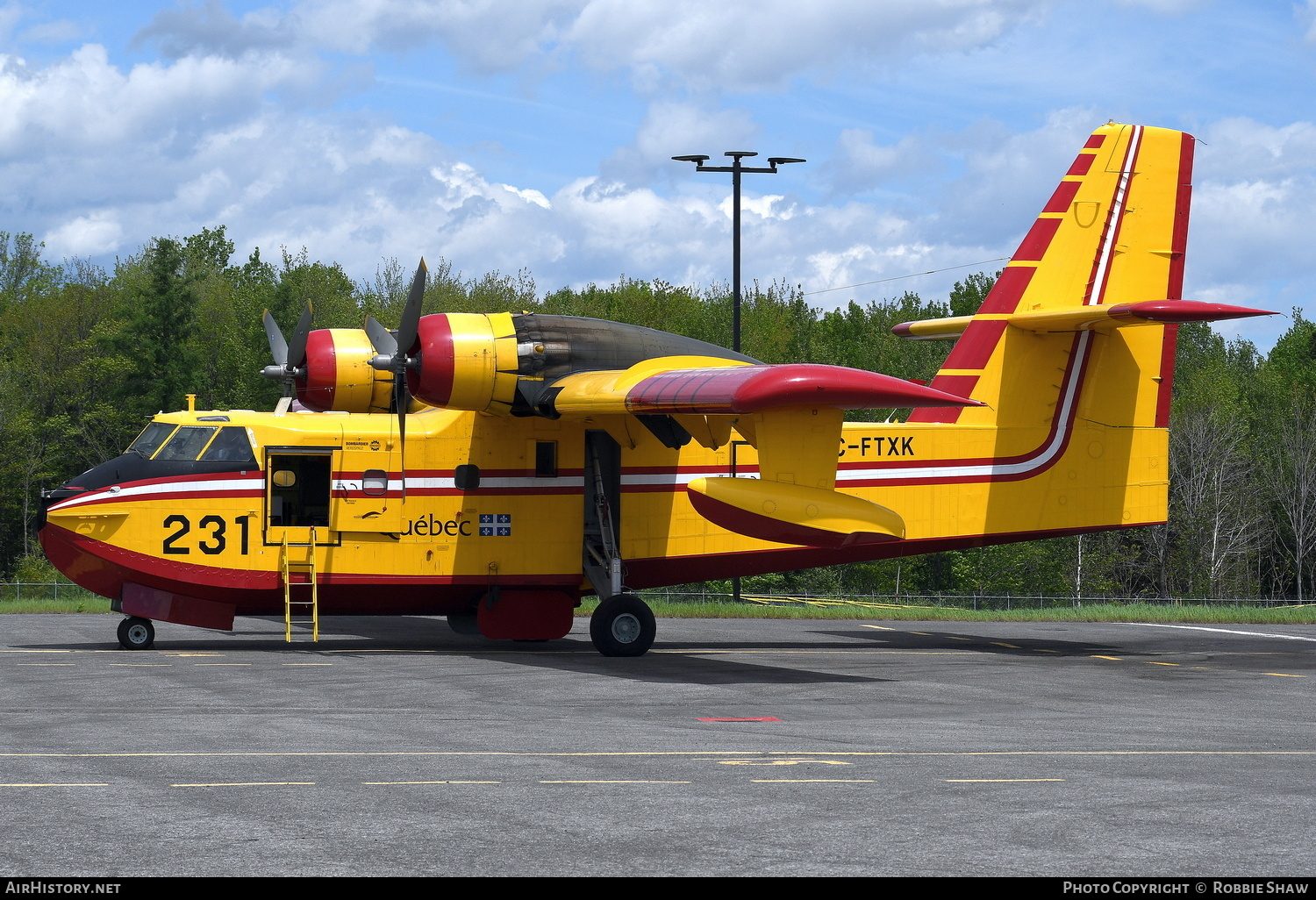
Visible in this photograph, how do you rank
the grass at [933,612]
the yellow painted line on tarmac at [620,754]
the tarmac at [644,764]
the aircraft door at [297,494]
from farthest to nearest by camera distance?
the grass at [933,612]
the aircraft door at [297,494]
the yellow painted line on tarmac at [620,754]
the tarmac at [644,764]

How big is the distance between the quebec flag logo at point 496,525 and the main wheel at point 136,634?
5264 millimetres

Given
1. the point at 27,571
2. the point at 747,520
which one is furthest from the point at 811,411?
the point at 27,571

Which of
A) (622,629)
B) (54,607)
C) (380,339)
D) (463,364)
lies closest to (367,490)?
(380,339)

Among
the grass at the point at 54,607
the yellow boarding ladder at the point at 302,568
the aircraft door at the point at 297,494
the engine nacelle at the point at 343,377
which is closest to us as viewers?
the yellow boarding ladder at the point at 302,568

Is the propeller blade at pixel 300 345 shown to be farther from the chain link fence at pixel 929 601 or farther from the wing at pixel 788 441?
the chain link fence at pixel 929 601

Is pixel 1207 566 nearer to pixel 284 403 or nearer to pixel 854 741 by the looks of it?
pixel 284 403

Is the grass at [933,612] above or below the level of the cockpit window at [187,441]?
below

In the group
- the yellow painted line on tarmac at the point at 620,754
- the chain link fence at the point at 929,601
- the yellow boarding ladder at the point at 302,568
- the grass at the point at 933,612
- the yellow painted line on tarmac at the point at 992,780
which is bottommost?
the chain link fence at the point at 929,601

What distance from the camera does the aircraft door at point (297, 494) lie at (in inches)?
814

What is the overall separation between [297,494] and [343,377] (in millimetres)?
2789

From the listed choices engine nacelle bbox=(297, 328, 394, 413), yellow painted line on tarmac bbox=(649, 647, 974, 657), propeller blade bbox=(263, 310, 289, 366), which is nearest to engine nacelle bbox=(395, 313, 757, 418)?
engine nacelle bbox=(297, 328, 394, 413)

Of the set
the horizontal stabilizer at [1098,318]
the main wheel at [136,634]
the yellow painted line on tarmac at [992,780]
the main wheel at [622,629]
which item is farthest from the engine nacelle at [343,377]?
the yellow painted line on tarmac at [992,780]

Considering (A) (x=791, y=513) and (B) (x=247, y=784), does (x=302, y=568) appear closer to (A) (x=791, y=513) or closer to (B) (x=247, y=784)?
(A) (x=791, y=513)

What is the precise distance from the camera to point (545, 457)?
21359 millimetres
